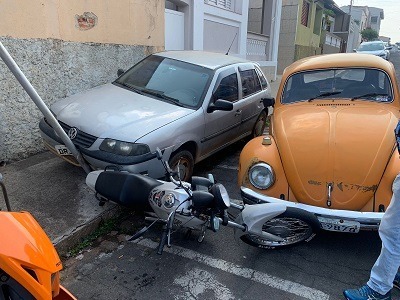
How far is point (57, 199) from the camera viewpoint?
380 centimetres

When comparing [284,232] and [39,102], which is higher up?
[39,102]

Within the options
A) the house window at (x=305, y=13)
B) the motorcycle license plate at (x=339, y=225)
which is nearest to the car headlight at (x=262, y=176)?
the motorcycle license plate at (x=339, y=225)

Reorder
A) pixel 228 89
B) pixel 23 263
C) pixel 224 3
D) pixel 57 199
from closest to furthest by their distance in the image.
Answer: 1. pixel 23 263
2. pixel 57 199
3. pixel 228 89
4. pixel 224 3

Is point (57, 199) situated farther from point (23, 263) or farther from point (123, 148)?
point (23, 263)

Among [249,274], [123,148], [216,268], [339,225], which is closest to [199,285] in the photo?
[216,268]

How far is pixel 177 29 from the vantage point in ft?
28.2

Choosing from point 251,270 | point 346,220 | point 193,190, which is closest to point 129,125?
point 193,190

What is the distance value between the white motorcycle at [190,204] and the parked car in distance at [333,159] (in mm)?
182

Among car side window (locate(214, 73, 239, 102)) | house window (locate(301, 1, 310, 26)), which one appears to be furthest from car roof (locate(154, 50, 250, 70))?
house window (locate(301, 1, 310, 26))

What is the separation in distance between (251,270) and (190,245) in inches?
26.9

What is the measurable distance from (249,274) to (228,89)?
295 centimetres

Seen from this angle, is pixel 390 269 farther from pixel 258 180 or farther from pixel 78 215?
pixel 78 215

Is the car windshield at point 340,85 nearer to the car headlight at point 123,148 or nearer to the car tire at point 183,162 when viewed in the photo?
the car tire at point 183,162

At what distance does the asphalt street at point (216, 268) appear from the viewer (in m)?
2.76
